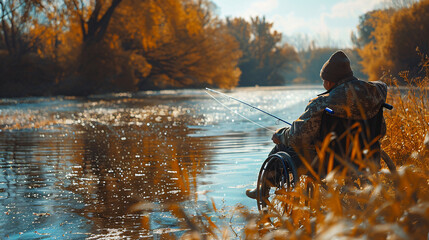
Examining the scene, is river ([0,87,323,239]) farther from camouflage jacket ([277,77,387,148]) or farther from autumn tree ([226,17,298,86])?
autumn tree ([226,17,298,86])

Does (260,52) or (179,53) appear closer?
(179,53)

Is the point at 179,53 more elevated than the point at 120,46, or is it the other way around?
the point at 120,46

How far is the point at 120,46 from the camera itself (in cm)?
3409

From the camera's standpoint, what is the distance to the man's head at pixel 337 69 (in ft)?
13.0

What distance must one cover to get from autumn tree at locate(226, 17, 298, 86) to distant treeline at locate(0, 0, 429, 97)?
89.7 feet

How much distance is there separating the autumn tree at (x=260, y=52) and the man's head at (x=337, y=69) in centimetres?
5951

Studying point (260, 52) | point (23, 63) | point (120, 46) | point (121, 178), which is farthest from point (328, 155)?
point (260, 52)

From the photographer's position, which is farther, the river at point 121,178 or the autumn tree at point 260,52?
the autumn tree at point 260,52

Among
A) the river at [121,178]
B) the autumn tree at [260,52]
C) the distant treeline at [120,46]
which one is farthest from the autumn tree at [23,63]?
the autumn tree at [260,52]

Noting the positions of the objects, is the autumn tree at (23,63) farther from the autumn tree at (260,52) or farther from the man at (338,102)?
the autumn tree at (260,52)

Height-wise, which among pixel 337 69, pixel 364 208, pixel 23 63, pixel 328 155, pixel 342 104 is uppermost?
pixel 23 63

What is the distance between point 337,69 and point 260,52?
208 feet

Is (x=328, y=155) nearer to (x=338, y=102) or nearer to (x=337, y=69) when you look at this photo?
(x=338, y=102)

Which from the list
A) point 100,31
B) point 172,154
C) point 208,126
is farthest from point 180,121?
point 100,31
